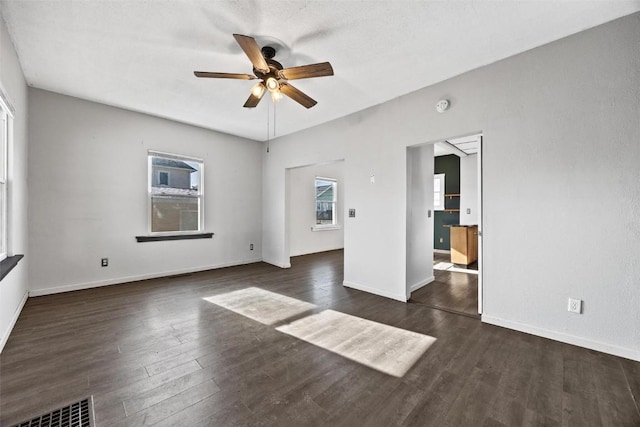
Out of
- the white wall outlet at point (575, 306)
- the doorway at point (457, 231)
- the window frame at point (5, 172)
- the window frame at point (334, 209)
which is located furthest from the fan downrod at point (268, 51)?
the window frame at point (334, 209)

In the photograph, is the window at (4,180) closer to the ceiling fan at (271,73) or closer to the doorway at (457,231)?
the ceiling fan at (271,73)

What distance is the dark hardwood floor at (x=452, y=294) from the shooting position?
130 inches

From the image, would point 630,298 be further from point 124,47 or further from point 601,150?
point 124,47

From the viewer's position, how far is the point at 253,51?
2186mm

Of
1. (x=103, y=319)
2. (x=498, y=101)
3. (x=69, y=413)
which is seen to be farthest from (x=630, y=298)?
(x=103, y=319)

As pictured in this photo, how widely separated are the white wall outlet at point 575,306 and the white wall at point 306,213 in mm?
5223

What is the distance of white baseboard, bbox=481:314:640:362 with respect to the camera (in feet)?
7.14

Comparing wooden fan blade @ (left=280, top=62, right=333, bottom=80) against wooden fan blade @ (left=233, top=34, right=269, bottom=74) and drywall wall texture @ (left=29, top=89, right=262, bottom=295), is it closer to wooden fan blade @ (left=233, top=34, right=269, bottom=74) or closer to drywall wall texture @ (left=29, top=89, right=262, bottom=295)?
wooden fan blade @ (left=233, top=34, right=269, bottom=74)

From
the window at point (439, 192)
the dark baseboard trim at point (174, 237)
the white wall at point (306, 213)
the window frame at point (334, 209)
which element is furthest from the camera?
the window at point (439, 192)

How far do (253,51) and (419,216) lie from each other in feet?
10.2

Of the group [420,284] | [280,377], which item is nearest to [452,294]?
[420,284]

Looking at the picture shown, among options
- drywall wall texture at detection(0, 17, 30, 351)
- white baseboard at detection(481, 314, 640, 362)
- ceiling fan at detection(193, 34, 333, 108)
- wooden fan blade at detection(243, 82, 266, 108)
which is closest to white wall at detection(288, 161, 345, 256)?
wooden fan blade at detection(243, 82, 266, 108)

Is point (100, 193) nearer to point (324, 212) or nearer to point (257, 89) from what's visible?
point (257, 89)

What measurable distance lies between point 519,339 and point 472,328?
1.27 feet
